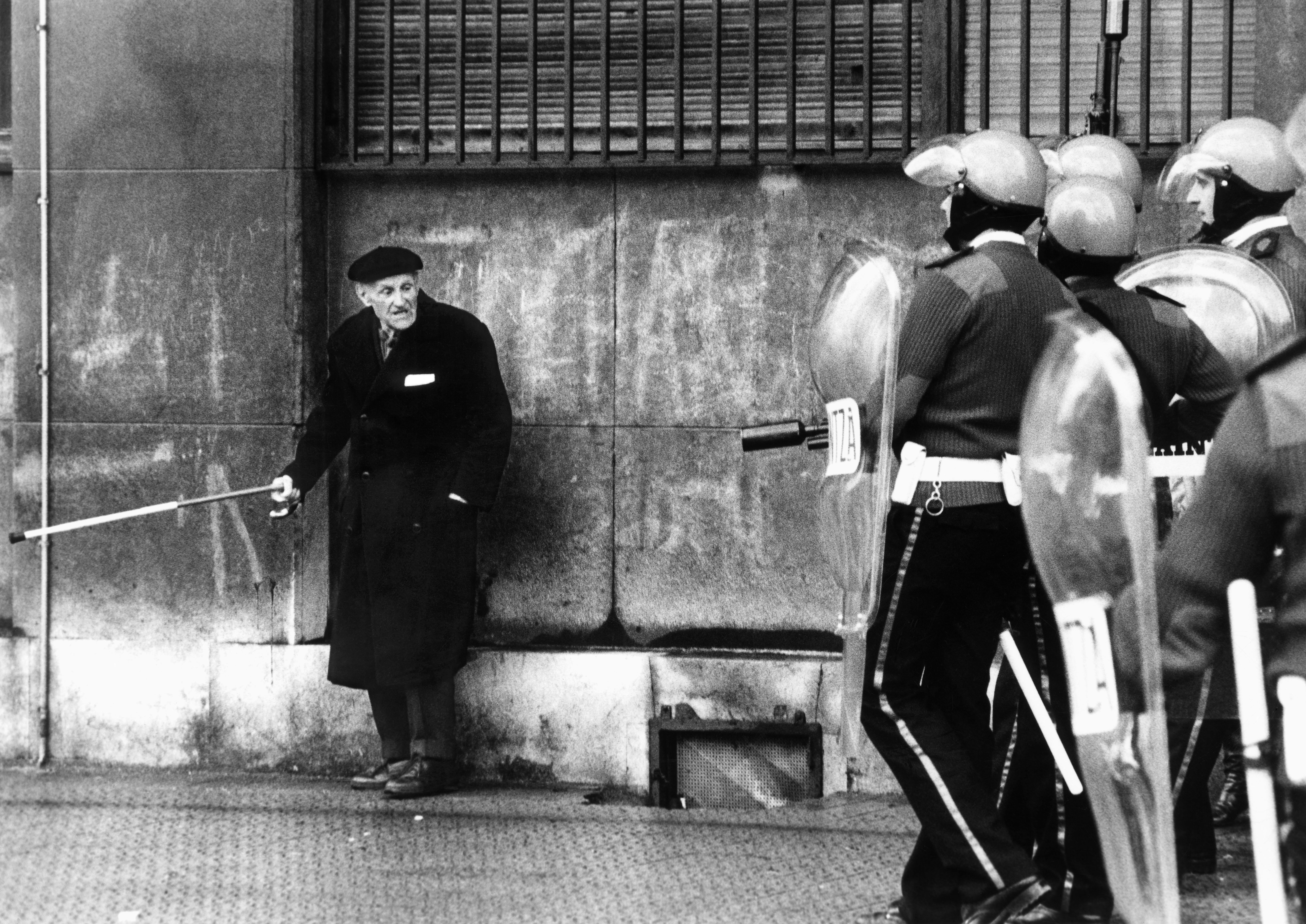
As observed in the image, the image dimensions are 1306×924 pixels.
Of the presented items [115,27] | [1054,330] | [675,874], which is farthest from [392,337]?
[1054,330]

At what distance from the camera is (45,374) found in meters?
7.24

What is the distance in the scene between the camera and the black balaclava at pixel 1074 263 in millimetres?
5008

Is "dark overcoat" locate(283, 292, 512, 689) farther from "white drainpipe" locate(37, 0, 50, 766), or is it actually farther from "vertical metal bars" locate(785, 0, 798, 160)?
"vertical metal bars" locate(785, 0, 798, 160)

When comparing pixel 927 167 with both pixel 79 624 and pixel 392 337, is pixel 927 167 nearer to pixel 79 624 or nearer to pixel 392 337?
pixel 392 337

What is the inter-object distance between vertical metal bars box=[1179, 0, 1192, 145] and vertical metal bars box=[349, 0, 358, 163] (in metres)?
2.98

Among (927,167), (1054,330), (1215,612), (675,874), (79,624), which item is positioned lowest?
(675,874)

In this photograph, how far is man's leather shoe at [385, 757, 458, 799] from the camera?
21.7 ft

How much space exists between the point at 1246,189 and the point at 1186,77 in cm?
142

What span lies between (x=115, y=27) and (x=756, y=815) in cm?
367

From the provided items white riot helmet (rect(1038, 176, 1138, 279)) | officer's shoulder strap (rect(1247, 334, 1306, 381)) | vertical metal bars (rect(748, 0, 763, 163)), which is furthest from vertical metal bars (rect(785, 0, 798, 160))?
officer's shoulder strap (rect(1247, 334, 1306, 381))

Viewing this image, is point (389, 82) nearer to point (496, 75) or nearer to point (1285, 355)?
point (496, 75)

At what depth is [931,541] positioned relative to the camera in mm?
4797

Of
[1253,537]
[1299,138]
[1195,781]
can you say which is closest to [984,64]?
[1195,781]

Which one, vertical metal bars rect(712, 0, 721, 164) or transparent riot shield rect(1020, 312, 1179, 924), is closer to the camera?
transparent riot shield rect(1020, 312, 1179, 924)
